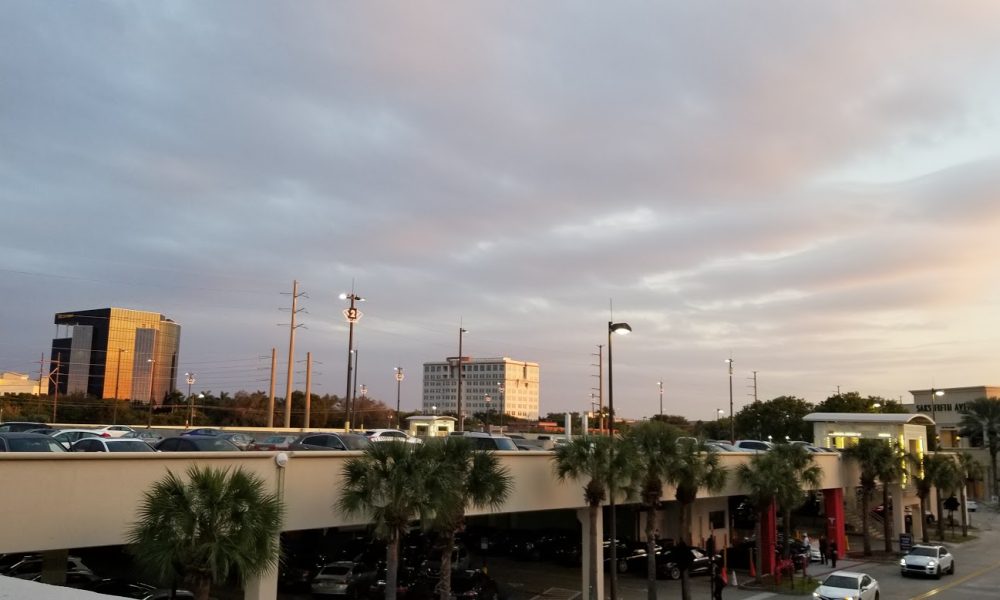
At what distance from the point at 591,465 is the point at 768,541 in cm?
1821

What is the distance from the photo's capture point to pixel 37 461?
48.4ft

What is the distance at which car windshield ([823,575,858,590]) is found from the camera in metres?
28.4

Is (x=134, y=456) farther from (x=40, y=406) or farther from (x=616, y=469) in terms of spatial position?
(x=40, y=406)

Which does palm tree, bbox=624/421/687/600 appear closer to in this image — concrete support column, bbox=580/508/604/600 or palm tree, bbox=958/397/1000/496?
concrete support column, bbox=580/508/604/600

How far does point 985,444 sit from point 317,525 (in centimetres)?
8987

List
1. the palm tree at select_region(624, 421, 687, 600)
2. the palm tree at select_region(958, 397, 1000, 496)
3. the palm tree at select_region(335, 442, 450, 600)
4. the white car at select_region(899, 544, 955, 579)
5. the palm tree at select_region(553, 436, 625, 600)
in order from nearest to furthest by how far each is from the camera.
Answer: the palm tree at select_region(335, 442, 450, 600) → the palm tree at select_region(553, 436, 625, 600) → the palm tree at select_region(624, 421, 687, 600) → the white car at select_region(899, 544, 955, 579) → the palm tree at select_region(958, 397, 1000, 496)

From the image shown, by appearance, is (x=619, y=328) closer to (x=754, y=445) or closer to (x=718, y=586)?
(x=718, y=586)

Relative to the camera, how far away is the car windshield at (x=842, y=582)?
93.2 feet

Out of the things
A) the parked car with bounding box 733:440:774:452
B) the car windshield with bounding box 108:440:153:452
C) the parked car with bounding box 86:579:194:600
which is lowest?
the parked car with bounding box 86:579:194:600

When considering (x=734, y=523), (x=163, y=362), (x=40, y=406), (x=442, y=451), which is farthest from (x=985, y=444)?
(x=163, y=362)

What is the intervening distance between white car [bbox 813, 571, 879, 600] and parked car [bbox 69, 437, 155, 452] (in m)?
24.2

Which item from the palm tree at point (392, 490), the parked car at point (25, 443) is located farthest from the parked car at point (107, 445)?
the palm tree at point (392, 490)

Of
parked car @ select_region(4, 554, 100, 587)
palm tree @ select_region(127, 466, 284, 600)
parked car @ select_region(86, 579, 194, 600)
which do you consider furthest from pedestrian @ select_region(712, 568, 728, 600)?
parked car @ select_region(4, 554, 100, 587)

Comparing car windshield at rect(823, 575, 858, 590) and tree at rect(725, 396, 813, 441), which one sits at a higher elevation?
tree at rect(725, 396, 813, 441)
